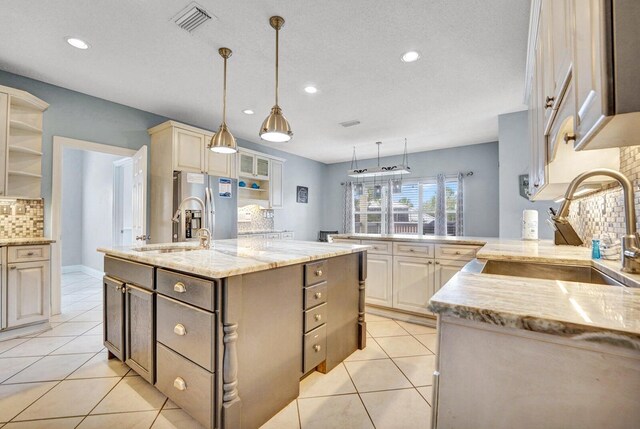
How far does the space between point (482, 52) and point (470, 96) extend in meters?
0.99

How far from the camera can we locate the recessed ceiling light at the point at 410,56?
2600 mm

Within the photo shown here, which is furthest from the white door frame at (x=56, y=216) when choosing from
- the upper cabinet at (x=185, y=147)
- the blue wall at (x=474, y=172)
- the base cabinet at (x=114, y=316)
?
the blue wall at (x=474, y=172)

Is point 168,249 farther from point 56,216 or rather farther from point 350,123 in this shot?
point 350,123

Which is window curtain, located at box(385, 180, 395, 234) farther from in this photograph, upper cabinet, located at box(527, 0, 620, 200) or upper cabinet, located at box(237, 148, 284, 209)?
upper cabinet, located at box(527, 0, 620, 200)

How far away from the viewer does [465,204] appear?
19.4ft

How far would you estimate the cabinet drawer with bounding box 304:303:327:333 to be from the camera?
1846mm

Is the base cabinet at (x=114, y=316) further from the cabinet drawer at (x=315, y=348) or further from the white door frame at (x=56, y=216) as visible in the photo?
the white door frame at (x=56, y=216)

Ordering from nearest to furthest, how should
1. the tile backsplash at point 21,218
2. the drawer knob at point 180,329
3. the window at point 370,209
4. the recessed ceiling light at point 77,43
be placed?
1. the drawer knob at point 180,329
2. the recessed ceiling light at point 77,43
3. the tile backsplash at point 21,218
4. the window at point 370,209

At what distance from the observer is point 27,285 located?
2766mm

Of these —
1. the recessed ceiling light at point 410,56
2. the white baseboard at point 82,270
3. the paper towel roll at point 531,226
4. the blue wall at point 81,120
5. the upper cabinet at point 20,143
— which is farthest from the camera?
the white baseboard at point 82,270

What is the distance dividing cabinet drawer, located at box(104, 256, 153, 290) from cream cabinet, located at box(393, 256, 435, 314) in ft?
7.87

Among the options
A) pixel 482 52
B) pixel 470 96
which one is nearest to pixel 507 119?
pixel 470 96

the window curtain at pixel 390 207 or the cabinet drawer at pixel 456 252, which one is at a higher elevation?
the window curtain at pixel 390 207

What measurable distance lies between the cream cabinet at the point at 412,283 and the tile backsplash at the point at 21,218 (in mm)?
3916
